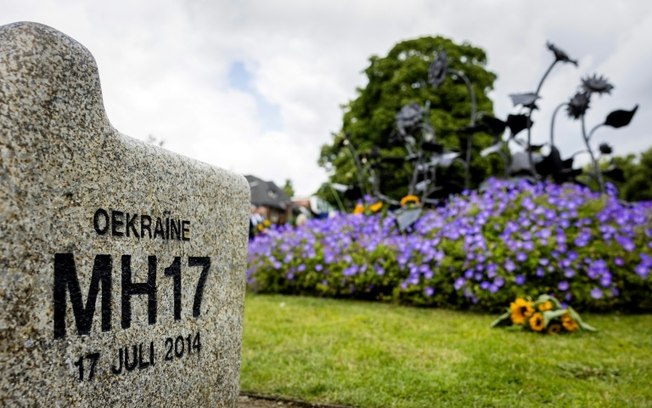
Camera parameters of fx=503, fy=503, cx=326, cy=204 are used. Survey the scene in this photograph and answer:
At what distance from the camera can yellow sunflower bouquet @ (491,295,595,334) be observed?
3947 mm

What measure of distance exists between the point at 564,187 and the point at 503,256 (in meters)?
1.62

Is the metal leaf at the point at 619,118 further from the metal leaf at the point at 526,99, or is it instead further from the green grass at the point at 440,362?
the green grass at the point at 440,362

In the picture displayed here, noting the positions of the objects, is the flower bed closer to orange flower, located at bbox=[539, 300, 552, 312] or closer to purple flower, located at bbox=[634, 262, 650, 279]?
purple flower, located at bbox=[634, 262, 650, 279]

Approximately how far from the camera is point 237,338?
2004 mm

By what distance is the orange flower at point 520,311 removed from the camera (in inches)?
159

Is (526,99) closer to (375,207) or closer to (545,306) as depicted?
(375,207)

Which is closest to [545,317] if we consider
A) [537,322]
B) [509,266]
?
[537,322]

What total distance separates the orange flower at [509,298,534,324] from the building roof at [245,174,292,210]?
28425 mm

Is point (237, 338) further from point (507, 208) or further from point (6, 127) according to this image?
point (507, 208)

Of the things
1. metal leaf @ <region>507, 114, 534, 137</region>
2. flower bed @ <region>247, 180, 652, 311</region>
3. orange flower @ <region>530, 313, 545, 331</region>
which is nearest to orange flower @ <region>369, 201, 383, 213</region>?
flower bed @ <region>247, 180, 652, 311</region>

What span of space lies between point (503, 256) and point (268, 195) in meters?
32.2

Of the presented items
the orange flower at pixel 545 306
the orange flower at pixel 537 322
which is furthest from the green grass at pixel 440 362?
the orange flower at pixel 545 306

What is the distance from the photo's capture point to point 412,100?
21.4 metres

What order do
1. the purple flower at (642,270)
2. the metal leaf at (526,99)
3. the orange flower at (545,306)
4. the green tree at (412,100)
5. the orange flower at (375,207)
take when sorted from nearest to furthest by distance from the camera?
the orange flower at (545,306)
the purple flower at (642,270)
the metal leaf at (526,99)
the orange flower at (375,207)
the green tree at (412,100)
